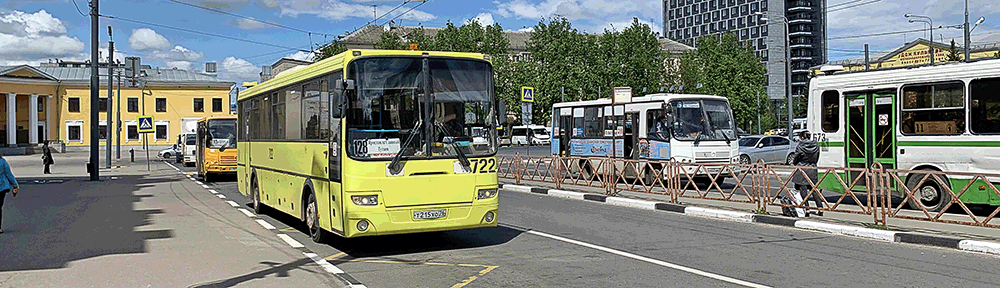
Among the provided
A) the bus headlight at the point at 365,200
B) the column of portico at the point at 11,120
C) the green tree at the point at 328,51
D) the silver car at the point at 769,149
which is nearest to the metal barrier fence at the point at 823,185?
the bus headlight at the point at 365,200

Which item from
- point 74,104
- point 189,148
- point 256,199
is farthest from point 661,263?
point 74,104

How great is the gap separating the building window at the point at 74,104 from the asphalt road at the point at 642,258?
73.0 m

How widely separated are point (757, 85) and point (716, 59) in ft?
19.1

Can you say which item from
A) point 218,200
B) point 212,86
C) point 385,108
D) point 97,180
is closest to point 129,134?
point 212,86

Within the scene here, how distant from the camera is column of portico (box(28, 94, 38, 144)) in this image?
7188 cm

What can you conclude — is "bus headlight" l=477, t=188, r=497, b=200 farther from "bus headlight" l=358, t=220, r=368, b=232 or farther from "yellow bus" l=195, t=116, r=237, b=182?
"yellow bus" l=195, t=116, r=237, b=182

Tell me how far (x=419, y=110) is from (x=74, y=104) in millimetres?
77429

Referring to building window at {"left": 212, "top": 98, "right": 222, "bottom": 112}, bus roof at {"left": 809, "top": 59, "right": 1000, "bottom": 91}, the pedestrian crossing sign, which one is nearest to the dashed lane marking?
bus roof at {"left": 809, "top": 59, "right": 1000, "bottom": 91}

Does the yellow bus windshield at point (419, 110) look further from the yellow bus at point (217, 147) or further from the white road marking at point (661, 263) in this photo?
the yellow bus at point (217, 147)

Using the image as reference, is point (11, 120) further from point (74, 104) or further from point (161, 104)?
point (161, 104)

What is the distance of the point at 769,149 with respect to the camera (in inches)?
1273

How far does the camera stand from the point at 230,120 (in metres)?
28.4

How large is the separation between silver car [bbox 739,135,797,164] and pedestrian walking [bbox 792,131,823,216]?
1794 centimetres

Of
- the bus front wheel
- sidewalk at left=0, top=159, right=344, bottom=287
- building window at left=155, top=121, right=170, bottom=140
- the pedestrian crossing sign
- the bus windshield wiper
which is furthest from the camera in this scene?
building window at left=155, top=121, right=170, bottom=140
